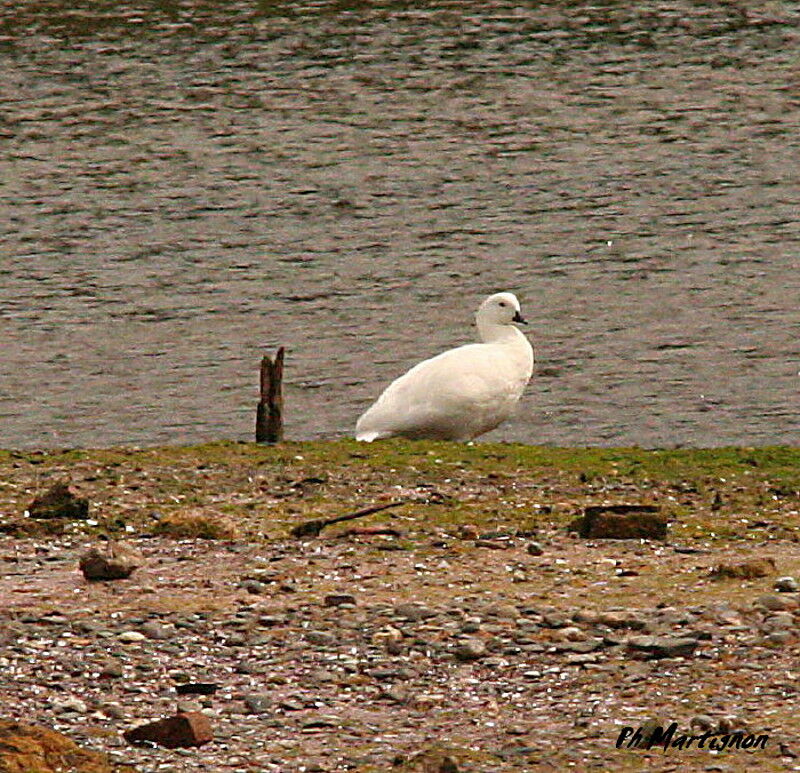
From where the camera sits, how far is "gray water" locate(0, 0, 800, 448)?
29531 millimetres

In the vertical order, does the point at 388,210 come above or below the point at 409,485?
below

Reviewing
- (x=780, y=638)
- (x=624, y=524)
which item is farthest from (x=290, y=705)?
(x=624, y=524)

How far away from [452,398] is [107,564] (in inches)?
292

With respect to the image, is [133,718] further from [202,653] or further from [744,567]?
[744,567]

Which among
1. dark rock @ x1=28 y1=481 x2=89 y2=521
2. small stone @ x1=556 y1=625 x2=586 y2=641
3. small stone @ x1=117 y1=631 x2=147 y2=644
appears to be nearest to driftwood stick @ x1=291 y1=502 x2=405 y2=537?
dark rock @ x1=28 y1=481 x2=89 y2=521

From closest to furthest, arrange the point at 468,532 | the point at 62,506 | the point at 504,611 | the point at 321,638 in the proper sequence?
1. the point at 321,638
2. the point at 504,611
3. the point at 468,532
4. the point at 62,506

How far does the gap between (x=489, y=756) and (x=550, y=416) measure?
57.4ft

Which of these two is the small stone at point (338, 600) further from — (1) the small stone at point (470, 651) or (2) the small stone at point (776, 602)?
(2) the small stone at point (776, 602)

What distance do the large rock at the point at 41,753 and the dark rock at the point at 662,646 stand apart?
11.3ft

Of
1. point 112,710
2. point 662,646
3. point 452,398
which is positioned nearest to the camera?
point 112,710

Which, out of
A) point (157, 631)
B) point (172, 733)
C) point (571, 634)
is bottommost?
point (571, 634)

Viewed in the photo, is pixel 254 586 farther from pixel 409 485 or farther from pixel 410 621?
pixel 409 485

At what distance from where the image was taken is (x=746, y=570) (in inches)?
546

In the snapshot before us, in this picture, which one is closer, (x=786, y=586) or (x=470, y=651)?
(x=470, y=651)
